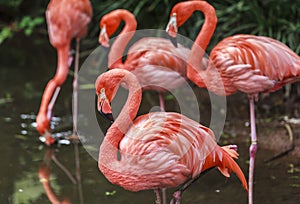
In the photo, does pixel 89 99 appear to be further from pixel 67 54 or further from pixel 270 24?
pixel 270 24

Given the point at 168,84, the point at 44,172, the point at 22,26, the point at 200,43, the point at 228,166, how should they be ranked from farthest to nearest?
the point at 22,26 → the point at 168,84 → the point at 44,172 → the point at 200,43 → the point at 228,166

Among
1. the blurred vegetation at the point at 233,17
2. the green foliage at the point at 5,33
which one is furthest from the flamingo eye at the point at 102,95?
the green foliage at the point at 5,33

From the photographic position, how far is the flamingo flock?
11.8ft

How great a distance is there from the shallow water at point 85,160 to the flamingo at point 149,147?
813 millimetres

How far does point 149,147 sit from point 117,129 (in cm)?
24

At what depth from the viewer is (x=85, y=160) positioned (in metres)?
5.29

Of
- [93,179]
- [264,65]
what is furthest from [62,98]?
[264,65]

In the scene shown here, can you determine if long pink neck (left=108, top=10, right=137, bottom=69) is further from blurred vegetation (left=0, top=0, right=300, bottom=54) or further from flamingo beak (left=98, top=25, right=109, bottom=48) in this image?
blurred vegetation (left=0, top=0, right=300, bottom=54)

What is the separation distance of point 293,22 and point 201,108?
1.29 meters

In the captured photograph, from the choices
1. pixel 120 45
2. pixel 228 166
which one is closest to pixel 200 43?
pixel 120 45

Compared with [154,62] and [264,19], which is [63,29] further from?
[264,19]

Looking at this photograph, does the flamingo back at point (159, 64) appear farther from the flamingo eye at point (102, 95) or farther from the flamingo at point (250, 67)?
the flamingo eye at point (102, 95)

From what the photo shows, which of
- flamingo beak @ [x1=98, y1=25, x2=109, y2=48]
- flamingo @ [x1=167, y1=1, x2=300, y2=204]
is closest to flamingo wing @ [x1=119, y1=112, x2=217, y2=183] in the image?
flamingo @ [x1=167, y1=1, x2=300, y2=204]

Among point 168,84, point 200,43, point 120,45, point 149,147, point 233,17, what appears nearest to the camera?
point 149,147
